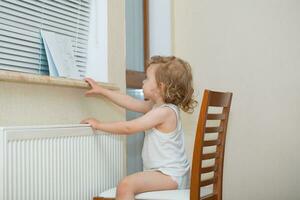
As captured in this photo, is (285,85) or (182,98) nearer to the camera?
(182,98)

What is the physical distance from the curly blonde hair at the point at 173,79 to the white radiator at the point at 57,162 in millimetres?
364

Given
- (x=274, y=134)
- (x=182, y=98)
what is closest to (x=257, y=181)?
(x=274, y=134)

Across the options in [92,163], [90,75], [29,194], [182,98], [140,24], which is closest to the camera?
[29,194]

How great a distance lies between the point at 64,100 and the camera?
83.2 inches

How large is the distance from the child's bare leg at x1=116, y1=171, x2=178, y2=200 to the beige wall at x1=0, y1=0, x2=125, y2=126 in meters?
0.41

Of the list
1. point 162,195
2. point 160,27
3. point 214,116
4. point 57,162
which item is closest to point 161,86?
point 214,116

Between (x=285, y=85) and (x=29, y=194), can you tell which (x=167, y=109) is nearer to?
(x=29, y=194)

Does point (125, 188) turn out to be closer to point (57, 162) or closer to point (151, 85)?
point (57, 162)

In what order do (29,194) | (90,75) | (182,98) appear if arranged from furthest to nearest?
(90,75)
(182,98)
(29,194)

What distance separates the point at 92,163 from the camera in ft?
6.95

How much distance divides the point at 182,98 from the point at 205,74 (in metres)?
1.04

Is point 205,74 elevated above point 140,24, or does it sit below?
below

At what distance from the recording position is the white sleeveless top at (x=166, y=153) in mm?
2156

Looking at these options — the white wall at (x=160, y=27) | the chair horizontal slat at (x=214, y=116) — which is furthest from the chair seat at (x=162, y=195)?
the white wall at (x=160, y=27)
